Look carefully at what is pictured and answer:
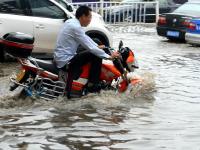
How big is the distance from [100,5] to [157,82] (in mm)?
13558

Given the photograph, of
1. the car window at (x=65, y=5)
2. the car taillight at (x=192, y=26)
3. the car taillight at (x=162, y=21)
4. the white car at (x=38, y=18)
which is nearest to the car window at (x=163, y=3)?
Result: the car taillight at (x=162, y=21)

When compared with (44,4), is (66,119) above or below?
below

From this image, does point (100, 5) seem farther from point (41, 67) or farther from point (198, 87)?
point (41, 67)

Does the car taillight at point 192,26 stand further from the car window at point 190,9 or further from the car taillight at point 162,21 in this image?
the car taillight at point 162,21

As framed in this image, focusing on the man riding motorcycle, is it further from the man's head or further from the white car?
the white car

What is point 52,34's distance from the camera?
1323cm

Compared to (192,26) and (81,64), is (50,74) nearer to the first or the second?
(81,64)

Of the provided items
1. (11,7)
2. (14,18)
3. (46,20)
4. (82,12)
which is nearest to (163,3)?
(46,20)

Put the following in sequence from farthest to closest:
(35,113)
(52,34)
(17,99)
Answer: (52,34)
(17,99)
(35,113)

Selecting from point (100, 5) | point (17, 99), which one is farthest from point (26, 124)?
point (100, 5)

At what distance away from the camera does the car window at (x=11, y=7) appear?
13.0 metres

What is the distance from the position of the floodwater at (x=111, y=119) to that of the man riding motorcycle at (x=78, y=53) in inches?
16.4

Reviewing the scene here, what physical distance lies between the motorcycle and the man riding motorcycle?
0.11 meters

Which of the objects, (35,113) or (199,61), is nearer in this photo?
(35,113)
